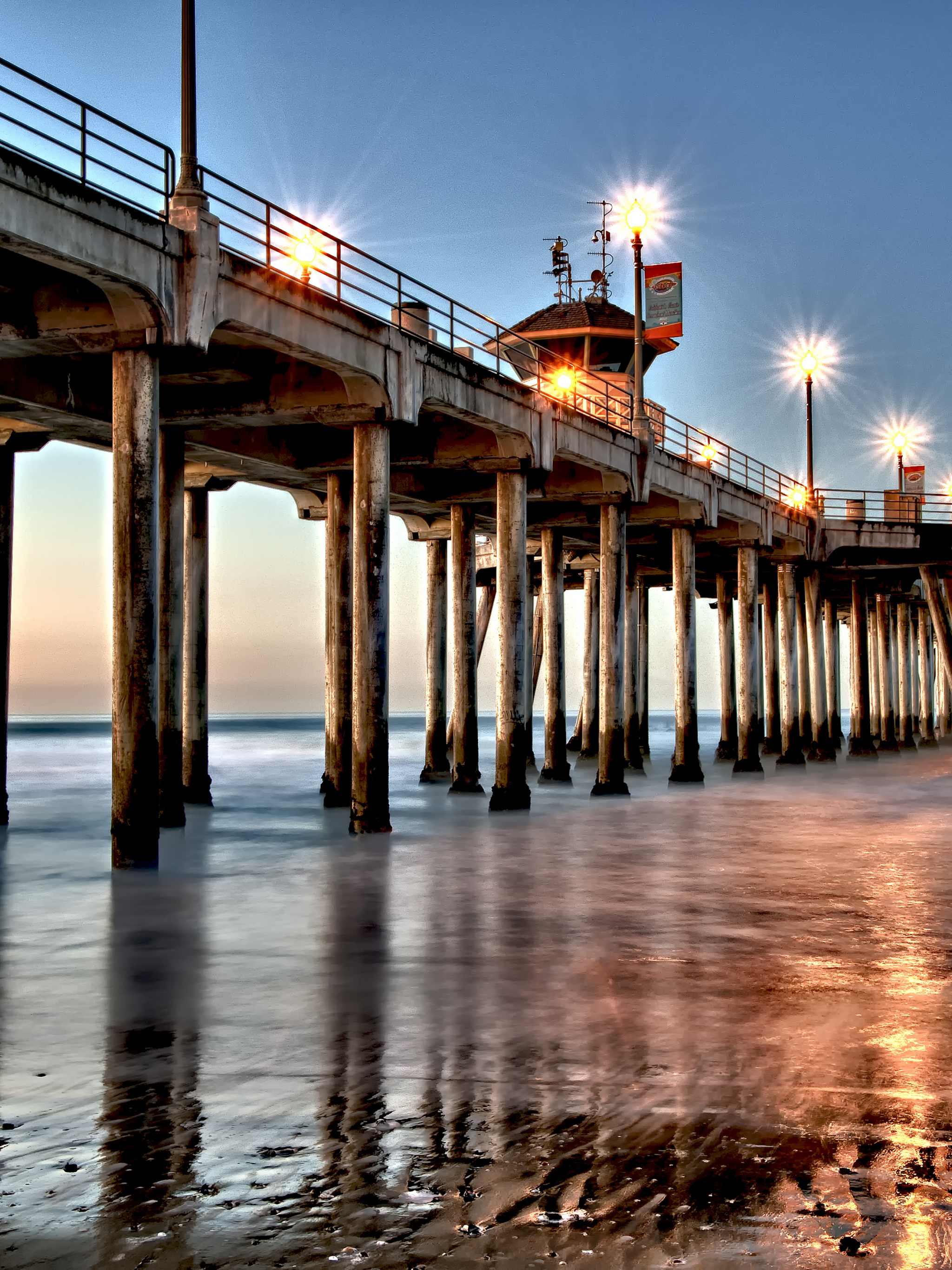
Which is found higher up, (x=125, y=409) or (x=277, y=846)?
(x=125, y=409)

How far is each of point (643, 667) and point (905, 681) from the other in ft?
70.3

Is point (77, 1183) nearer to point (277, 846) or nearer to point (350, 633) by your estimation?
point (277, 846)

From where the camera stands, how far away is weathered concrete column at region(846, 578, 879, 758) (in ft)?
151

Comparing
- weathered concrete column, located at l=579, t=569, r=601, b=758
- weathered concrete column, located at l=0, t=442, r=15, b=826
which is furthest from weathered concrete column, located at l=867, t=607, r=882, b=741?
weathered concrete column, located at l=0, t=442, r=15, b=826

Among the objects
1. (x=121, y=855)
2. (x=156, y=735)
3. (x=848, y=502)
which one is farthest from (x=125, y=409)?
(x=848, y=502)

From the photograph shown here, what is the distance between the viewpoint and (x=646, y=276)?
92.3 feet

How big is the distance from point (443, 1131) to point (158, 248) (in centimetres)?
1109

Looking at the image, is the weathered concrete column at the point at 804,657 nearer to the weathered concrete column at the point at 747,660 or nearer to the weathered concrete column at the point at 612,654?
the weathered concrete column at the point at 747,660

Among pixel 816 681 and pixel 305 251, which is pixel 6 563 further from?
pixel 816 681

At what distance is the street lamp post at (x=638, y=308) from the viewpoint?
27.0 metres

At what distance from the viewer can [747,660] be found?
37.3m

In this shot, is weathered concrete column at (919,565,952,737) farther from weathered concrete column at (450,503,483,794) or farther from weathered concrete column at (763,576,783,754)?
weathered concrete column at (450,503,483,794)

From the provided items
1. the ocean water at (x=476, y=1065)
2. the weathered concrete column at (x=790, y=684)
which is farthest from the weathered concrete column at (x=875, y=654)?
the ocean water at (x=476, y=1065)

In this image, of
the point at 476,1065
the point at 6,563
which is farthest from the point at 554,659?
the point at 476,1065
